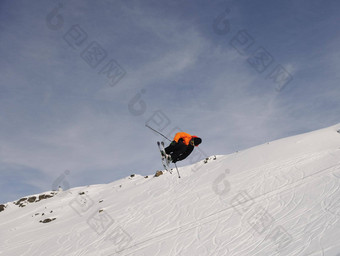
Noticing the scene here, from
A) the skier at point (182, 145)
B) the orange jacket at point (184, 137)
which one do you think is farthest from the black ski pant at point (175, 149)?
the orange jacket at point (184, 137)

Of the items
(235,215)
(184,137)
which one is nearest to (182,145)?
(184,137)

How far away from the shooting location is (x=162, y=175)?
97.2 feet

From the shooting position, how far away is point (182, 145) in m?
10.9

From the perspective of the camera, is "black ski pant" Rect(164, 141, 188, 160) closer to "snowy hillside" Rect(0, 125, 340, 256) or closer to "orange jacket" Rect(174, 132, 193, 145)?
"orange jacket" Rect(174, 132, 193, 145)

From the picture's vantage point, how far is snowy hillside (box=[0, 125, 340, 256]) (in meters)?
9.38

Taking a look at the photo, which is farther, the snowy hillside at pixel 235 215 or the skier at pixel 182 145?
the skier at pixel 182 145

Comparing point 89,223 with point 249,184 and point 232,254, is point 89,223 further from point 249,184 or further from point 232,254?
point 232,254

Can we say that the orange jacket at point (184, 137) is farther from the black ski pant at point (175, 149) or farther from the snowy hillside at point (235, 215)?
the snowy hillside at point (235, 215)

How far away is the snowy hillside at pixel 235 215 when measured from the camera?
9.38 m

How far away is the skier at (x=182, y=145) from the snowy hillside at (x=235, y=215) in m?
3.58

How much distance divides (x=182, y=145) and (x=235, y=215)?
465 centimetres

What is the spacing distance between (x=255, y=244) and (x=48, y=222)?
2220 cm

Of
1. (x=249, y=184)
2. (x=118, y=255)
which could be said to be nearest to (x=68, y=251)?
(x=118, y=255)

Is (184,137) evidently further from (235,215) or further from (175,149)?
(235,215)
